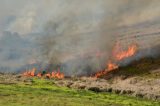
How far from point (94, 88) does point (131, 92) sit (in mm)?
16273

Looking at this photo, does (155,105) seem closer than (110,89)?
Yes

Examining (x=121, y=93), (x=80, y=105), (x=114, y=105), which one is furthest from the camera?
(x=121, y=93)

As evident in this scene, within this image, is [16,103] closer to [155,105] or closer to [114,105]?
[114,105]

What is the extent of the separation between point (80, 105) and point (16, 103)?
1596 centimetres

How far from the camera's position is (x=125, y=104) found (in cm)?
9975

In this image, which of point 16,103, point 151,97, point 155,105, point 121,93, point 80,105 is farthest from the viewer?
point 121,93

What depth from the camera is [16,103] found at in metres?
80.3

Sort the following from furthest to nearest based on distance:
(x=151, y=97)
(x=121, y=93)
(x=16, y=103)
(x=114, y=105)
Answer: (x=121, y=93), (x=151, y=97), (x=114, y=105), (x=16, y=103)

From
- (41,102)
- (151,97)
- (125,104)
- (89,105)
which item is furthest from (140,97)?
(41,102)

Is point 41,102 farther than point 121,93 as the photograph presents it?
No

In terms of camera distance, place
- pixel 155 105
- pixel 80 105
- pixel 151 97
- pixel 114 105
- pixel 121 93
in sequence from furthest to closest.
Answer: pixel 121 93, pixel 151 97, pixel 155 105, pixel 114 105, pixel 80 105

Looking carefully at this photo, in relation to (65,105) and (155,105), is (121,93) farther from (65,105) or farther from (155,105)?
(65,105)

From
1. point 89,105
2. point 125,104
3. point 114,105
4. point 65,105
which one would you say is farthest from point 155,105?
point 65,105

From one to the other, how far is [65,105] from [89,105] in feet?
22.4
